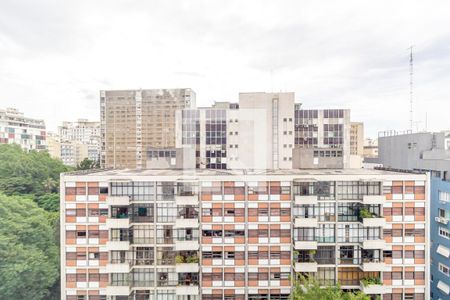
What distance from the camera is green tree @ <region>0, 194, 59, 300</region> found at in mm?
7000

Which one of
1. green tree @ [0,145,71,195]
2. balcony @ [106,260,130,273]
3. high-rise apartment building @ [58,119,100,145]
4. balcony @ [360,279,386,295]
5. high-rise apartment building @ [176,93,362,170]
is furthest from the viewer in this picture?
high-rise apartment building @ [58,119,100,145]

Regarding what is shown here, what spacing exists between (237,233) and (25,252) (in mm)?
6020

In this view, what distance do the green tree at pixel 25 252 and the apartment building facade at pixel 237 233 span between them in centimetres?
110

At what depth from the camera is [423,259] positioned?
7164 millimetres

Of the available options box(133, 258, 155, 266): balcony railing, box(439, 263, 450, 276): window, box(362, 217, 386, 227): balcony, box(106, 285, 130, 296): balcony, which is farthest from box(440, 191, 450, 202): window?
box(106, 285, 130, 296): balcony

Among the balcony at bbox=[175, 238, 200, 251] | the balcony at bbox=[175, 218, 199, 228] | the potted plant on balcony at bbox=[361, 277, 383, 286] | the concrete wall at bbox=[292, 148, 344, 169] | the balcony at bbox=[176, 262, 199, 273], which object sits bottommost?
the potted plant on balcony at bbox=[361, 277, 383, 286]

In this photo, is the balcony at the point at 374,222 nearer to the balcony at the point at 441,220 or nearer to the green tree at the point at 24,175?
the balcony at the point at 441,220

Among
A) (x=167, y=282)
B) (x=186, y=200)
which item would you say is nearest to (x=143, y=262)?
(x=167, y=282)

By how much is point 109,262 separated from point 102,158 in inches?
875

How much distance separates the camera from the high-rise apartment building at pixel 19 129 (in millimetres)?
21453

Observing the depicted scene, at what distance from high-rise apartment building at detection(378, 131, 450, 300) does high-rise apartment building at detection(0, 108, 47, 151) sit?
2586 centimetres

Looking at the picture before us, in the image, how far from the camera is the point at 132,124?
88.7 feet

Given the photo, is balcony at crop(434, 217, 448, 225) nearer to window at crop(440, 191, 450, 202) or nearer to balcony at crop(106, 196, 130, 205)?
window at crop(440, 191, 450, 202)

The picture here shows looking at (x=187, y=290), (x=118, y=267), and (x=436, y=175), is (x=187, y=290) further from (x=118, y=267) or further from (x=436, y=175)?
(x=436, y=175)
